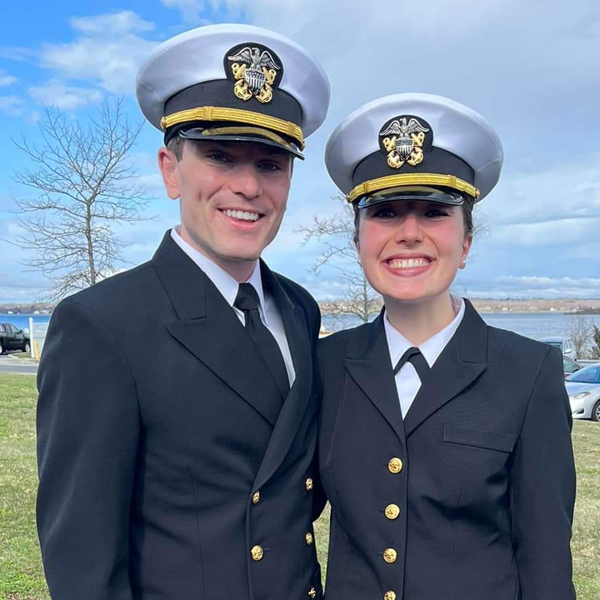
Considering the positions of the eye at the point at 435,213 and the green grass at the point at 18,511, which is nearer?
the eye at the point at 435,213

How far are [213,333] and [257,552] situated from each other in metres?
0.57

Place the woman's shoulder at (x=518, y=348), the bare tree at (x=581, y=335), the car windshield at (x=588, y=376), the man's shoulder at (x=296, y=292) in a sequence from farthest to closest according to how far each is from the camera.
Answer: the bare tree at (x=581, y=335) < the car windshield at (x=588, y=376) < the man's shoulder at (x=296, y=292) < the woman's shoulder at (x=518, y=348)

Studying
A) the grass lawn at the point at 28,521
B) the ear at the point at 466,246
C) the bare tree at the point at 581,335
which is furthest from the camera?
the bare tree at the point at 581,335

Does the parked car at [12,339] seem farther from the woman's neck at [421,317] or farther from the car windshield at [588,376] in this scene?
the woman's neck at [421,317]

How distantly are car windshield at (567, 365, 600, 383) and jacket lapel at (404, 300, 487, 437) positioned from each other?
520 inches

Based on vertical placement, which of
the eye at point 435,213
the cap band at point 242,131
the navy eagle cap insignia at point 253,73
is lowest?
the eye at point 435,213

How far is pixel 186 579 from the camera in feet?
5.52

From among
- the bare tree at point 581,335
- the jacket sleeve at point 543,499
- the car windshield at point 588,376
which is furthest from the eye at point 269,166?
the bare tree at point 581,335

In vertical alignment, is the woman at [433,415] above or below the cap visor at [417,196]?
below

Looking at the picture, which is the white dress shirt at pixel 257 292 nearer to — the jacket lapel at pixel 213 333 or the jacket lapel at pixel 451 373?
the jacket lapel at pixel 213 333

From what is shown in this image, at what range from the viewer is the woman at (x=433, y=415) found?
1.87m

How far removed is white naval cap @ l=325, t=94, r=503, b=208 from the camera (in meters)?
2.01

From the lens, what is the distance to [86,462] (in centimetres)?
156

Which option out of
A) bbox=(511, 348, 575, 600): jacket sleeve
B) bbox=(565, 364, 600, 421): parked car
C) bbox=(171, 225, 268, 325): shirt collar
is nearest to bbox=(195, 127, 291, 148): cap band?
bbox=(171, 225, 268, 325): shirt collar
